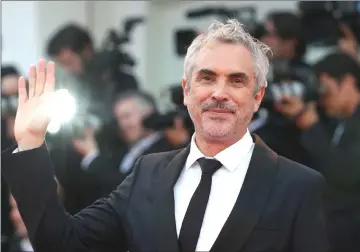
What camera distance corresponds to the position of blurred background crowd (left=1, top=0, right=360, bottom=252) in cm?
161

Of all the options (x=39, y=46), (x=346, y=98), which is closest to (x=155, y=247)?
(x=346, y=98)

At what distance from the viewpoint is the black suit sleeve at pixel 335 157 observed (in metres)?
1.59

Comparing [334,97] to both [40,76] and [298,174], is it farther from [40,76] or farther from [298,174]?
[40,76]

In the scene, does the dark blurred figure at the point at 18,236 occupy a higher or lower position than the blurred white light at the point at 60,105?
lower

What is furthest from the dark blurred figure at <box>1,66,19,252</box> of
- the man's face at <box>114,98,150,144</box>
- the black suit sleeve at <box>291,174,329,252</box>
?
the black suit sleeve at <box>291,174,329,252</box>

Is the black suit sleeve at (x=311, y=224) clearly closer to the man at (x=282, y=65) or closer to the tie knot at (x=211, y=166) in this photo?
the tie knot at (x=211, y=166)

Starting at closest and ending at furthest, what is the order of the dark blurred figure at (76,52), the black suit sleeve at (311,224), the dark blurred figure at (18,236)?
the black suit sleeve at (311,224)
the dark blurred figure at (18,236)
the dark blurred figure at (76,52)

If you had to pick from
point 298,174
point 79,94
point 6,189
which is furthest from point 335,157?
point 6,189

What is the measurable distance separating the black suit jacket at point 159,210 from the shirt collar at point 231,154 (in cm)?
2

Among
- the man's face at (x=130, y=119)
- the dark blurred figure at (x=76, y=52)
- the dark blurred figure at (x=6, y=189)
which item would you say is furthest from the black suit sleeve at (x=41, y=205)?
the dark blurred figure at (x=76, y=52)

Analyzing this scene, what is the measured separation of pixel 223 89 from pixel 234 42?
84mm

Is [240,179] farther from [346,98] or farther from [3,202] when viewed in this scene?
[3,202]

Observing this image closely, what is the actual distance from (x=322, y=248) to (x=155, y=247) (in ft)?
0.93

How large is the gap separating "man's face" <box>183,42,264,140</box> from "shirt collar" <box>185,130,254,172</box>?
0.03 meters
